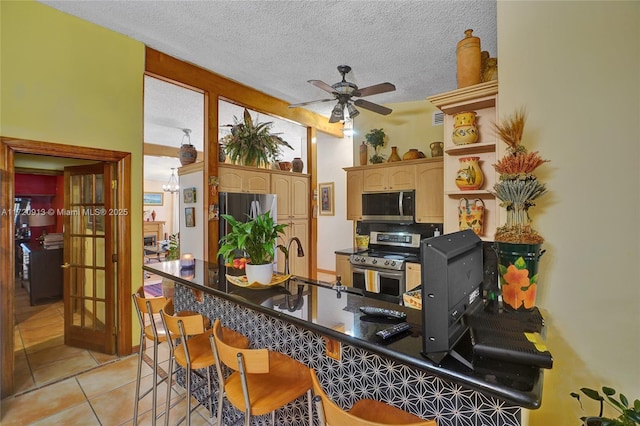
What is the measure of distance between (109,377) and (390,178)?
154 inches

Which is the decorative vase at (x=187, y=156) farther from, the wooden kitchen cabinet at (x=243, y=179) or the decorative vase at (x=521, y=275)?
the decorative vase at (x=521, y=275)

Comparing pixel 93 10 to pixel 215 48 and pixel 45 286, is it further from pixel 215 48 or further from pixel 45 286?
pixel 45 286

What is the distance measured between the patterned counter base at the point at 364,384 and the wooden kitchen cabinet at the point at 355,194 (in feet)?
9.95

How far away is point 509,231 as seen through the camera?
59.3 inches

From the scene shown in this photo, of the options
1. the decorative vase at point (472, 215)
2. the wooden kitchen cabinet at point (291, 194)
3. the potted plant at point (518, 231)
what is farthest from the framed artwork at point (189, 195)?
the potted plant at point (518, 231)

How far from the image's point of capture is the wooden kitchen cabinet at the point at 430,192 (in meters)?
3.99

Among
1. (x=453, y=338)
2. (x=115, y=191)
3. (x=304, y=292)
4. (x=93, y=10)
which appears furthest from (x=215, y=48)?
(x=453, y=338)

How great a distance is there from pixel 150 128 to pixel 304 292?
529 centimetres

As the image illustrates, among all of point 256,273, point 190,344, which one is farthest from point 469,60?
point 190,344

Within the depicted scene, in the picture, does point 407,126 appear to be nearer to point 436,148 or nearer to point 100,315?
point 436,148

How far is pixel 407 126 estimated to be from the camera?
179 inches

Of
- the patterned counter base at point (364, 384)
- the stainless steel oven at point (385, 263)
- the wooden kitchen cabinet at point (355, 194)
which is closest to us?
the patterned counter base at point (364, 384)

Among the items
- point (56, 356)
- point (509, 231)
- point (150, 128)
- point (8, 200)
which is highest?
point (150, 128)

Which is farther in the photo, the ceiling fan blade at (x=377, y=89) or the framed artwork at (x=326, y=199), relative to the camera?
the framed artwork at (x=326, y=199)
